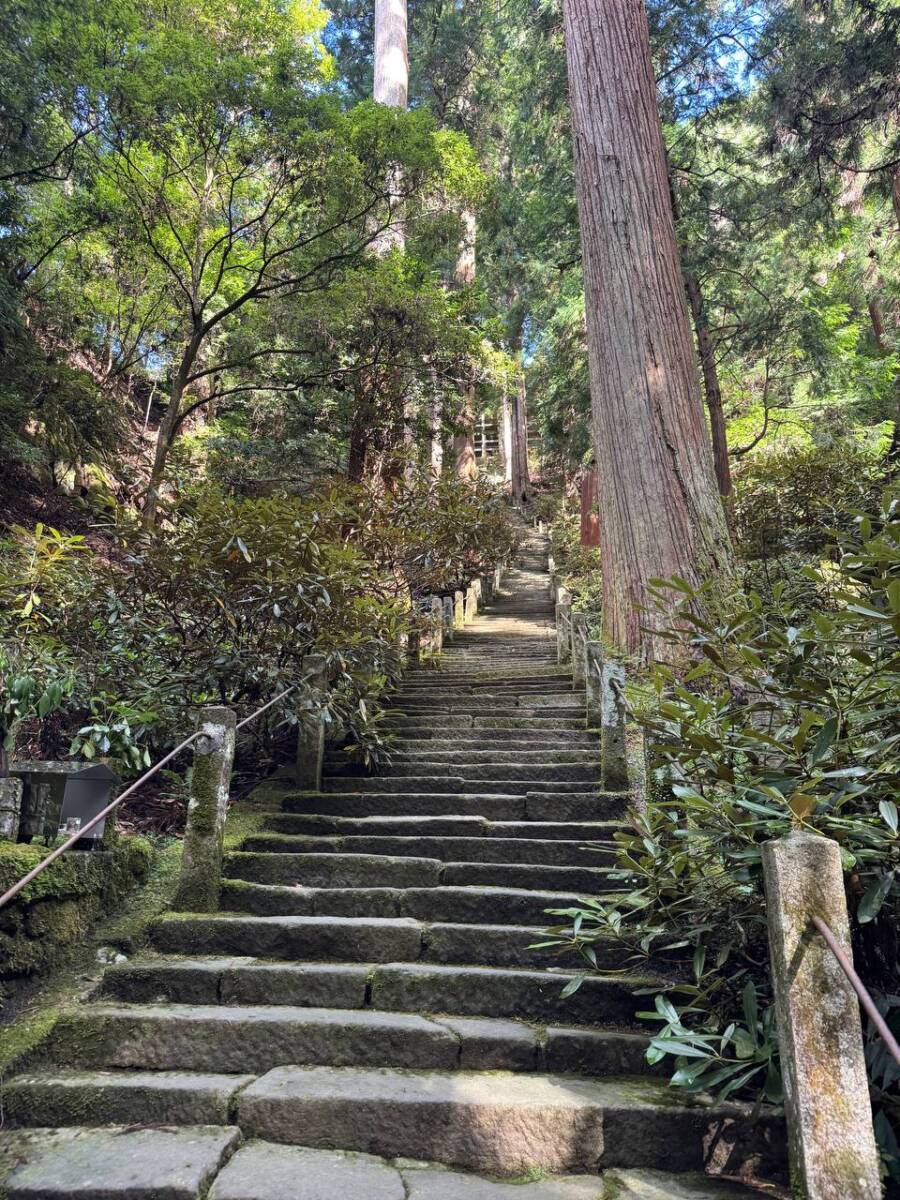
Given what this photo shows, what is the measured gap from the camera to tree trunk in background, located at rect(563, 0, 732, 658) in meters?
6.07

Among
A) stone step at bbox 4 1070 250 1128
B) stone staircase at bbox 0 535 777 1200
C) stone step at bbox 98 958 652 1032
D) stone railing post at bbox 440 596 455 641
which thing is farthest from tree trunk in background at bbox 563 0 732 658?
stone railing post at bbox 440 596 455 641

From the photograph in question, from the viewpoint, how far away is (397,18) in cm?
1391

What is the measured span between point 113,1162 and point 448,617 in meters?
9.61

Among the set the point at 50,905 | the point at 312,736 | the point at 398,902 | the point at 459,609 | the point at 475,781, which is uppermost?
the point at 459,609

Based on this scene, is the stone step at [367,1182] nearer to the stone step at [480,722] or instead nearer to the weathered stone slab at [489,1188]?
the weathered stone slab at [489,1188]

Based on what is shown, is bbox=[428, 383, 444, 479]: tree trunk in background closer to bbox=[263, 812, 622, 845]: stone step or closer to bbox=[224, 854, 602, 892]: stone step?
bbox=[263, 812, 622, 845]: stone step

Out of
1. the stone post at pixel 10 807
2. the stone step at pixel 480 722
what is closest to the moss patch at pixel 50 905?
the stone post at pixel 10 807

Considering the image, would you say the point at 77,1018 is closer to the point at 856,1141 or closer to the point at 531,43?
the point at 856,1141

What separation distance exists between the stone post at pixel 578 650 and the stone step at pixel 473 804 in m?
2.39

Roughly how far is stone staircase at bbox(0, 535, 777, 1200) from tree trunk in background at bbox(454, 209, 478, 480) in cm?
783

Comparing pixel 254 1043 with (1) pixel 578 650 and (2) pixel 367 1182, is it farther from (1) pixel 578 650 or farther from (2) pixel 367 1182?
(1) pixel 578 650

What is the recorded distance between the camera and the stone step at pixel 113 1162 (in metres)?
2.26

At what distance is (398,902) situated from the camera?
398cm

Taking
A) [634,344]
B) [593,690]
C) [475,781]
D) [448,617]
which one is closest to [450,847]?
[475,781]
